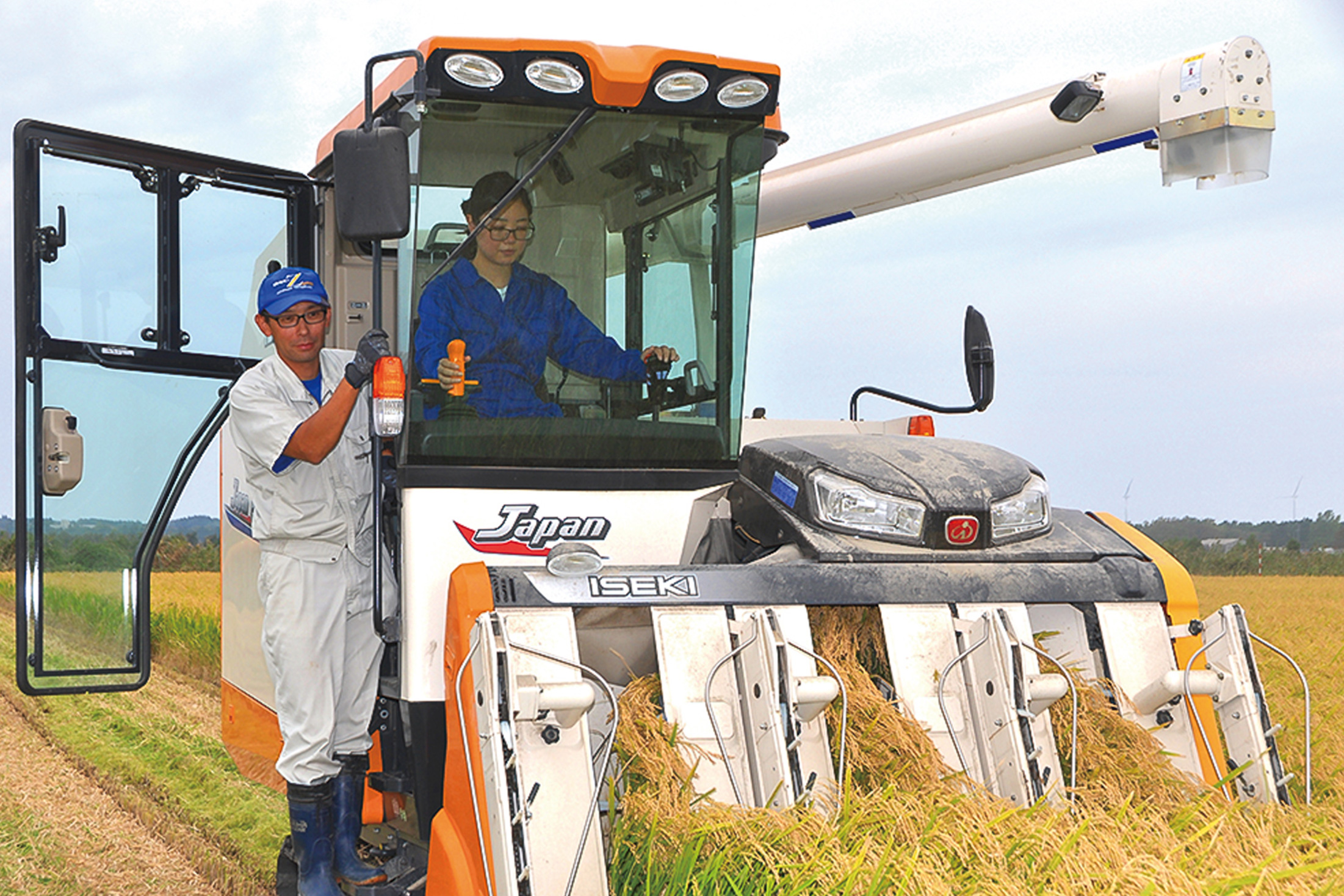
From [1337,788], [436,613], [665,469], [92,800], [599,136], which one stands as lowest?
[92,800]

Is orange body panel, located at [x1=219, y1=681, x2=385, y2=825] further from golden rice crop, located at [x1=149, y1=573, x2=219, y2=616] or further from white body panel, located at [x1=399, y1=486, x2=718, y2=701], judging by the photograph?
golden rice crop, located at [x1=149, y1=573, x2=219, y2=616]

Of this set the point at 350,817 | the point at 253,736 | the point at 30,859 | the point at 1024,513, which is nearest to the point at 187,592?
the point at 30,859

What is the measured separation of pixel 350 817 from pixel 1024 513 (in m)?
2.36

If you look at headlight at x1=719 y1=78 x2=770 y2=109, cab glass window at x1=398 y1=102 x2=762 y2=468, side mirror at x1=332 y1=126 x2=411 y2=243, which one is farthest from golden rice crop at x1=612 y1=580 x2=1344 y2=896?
headlight at x1=719 y1=78 x2=770 y2=109

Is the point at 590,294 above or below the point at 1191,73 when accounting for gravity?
below

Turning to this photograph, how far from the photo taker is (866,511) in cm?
358

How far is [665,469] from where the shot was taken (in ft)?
13.2

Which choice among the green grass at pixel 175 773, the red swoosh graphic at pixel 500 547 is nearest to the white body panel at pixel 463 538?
the red swoosh graphic at pixel 500 547

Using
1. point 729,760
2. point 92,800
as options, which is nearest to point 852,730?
point 729,760

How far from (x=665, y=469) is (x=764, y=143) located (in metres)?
1.15

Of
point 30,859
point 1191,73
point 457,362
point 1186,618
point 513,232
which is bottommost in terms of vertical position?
point 30,859

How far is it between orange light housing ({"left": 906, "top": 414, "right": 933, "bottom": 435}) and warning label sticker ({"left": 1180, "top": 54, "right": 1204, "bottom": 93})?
1650 millimetres

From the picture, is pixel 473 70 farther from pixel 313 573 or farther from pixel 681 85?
pixel 313 573

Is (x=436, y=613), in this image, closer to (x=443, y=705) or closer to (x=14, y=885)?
(x=443, y=705)
